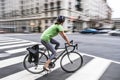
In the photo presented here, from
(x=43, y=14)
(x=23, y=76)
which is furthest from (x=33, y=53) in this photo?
(x=43, y=14)

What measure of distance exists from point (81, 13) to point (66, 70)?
237 feet

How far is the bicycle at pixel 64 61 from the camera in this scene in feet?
21.8

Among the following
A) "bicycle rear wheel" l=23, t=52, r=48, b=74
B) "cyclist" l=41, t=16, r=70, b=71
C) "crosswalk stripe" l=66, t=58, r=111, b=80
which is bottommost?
"crosswalk stripe" l=66, t=58, r=111, b=80

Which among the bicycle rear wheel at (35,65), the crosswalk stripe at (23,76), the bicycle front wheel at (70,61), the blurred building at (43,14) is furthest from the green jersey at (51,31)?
the blurred building at (43,14)

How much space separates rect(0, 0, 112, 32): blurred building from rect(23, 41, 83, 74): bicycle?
4965 centimetres

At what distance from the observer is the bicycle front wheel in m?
6.83

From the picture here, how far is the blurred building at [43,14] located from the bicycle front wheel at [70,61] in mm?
49623

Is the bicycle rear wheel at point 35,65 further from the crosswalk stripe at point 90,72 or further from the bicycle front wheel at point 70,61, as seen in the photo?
the crosswalk stripe at point 90,72

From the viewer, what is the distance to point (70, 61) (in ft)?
22.8

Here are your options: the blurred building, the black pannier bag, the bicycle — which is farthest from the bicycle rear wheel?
the blurred building

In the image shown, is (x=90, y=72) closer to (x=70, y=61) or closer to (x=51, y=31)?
(x=70, y=61)

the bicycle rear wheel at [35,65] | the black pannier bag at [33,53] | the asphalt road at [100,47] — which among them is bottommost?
the asphalt road at [100,47]

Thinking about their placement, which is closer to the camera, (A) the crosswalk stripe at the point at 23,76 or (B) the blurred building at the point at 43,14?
(A) the crosswalk stripe at the point at 23,76

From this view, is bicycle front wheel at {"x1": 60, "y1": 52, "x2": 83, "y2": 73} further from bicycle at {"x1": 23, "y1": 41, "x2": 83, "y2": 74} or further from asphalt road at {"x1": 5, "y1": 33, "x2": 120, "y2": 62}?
asphalt road at {"x1": 5, "y1": 33, "x2": 120, "y2": 62}
